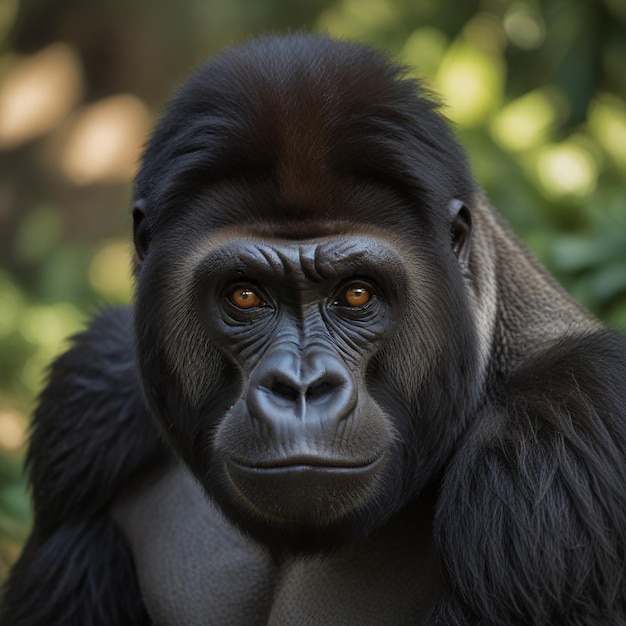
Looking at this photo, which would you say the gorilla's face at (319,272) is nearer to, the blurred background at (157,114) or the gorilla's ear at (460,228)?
the gorilla's ear at (460,228)

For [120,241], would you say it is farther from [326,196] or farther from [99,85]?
[326,196]

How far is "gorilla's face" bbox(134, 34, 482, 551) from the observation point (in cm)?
293

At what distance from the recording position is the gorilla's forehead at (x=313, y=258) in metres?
2.93

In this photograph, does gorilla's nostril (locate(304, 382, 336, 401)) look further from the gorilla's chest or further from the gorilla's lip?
the gorilla's chest

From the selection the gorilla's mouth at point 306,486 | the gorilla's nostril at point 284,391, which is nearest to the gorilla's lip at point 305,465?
the gorilla's mouth at point 306,486

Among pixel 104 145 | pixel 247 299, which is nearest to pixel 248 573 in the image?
pixel 247 299

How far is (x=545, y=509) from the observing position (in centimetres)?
282

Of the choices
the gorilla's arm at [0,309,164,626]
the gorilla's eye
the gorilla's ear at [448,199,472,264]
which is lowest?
the gorilla's arm at [0,309,164,626]

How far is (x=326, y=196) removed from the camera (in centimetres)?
300

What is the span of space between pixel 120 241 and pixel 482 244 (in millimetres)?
6697

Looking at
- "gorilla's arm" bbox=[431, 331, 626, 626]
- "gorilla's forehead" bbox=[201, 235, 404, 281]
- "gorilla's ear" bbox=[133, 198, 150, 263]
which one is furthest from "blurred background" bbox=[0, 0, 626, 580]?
"gorilla's arm" bbox=[431, 331, 626, 626]

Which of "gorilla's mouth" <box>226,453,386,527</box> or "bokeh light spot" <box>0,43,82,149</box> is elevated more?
"gorilla's mouth" <box>226,453,386,527</box>

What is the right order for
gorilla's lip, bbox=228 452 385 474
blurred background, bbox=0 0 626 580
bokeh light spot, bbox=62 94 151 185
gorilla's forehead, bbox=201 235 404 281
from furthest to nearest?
bokeh light spot, bbox=62 94 151 185, blurred background, bbox=0 0 626 580, gorilla's forehead, bbox=201 235 404 281, gorilla's lip, bbox=228 452 385 474

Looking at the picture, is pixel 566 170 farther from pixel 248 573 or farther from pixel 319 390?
pixel 319 390
